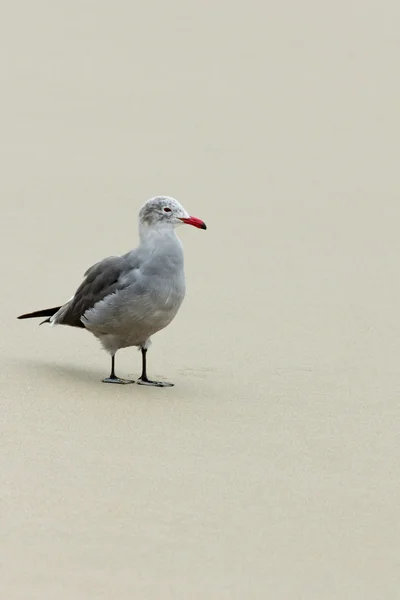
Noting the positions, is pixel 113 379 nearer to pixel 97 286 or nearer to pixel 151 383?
pixel 151 383

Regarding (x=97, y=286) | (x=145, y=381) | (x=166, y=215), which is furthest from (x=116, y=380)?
(x=166, y=215)

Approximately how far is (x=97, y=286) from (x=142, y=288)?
0.41 m

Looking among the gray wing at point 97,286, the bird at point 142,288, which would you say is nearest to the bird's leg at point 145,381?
the bird at point 142,288

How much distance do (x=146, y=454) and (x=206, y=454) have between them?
302 mm

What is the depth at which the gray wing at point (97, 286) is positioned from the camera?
27.7 feet

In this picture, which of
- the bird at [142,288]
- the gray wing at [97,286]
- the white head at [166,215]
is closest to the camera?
the bird at [142,288]

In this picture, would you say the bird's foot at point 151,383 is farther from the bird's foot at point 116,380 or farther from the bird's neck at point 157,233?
the bird's neck at point 157,233

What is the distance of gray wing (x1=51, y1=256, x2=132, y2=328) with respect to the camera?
27.7 feet

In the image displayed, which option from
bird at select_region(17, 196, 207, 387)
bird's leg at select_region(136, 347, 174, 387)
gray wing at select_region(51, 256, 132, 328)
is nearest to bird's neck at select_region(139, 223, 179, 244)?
bird at select_region(17, 196, 207, 387)

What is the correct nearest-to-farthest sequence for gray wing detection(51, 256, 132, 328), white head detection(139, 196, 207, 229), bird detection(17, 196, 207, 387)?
bird detection(17, 196, 207, 387) → gray wing detection(51, 256, 132, 328) → white head detection(139, 196, 207, 229)

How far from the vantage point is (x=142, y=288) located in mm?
8281


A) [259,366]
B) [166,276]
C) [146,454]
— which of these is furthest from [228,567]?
[259,366]

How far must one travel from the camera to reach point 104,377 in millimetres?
8719

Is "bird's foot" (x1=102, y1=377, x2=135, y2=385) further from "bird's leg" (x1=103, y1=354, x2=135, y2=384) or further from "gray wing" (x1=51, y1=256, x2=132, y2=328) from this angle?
"gray wing" (x1=51, y1=256, x2=132, y2=328)
